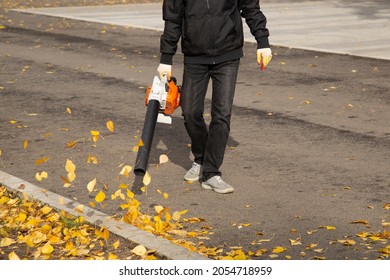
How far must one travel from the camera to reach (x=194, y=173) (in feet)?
30.0

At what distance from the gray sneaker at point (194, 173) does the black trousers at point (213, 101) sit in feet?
1.02

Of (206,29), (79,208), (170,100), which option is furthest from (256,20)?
(79,208)

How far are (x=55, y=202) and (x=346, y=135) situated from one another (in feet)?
13.8

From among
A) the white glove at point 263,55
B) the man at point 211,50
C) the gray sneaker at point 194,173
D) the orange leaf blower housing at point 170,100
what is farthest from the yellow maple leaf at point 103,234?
the white glove at point 263,55

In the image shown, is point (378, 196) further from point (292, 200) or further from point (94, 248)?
point (94, 248)

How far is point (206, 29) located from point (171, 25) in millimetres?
289

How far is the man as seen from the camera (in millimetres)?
8438

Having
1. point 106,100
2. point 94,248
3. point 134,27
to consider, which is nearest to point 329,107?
point 106,100

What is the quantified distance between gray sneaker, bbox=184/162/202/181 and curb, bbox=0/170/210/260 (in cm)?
142

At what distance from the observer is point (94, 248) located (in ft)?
22.9

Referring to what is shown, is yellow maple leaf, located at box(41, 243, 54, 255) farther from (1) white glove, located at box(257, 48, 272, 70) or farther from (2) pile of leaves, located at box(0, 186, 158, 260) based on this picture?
(1) white glove, located at box(257, 48, 272, 70)

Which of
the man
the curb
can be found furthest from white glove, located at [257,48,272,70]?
the curb

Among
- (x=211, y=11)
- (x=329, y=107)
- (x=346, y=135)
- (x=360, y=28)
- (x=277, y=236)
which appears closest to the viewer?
(x=277, y=236)

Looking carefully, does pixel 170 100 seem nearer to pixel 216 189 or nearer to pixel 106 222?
pixel 216 189
